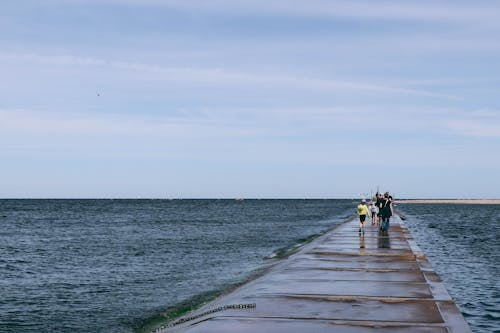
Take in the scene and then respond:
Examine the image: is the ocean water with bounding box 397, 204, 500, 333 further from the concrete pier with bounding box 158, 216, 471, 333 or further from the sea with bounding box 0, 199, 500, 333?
the concrete pier with bounding box 158, 216, 471, 333

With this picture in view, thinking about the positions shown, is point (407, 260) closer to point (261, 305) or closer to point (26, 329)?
point (261, 305)

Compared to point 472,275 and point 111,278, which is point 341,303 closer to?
point 472,275

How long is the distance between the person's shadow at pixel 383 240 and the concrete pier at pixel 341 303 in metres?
4.88

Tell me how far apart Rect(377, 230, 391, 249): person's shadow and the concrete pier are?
192 inches

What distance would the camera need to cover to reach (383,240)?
984 inches

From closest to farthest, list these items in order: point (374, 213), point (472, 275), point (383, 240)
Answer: point (472, 275), point (383, 240), point (374, 213)

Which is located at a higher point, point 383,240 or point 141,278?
point 383,240

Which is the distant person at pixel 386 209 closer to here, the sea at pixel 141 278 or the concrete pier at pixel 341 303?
the sea at pixel 141 278

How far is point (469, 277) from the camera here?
20125 millimetres

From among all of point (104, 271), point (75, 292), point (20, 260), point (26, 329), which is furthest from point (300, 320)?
point (20, 260)

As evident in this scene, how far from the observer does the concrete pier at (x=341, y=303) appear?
9.04m

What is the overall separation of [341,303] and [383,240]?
14781mm

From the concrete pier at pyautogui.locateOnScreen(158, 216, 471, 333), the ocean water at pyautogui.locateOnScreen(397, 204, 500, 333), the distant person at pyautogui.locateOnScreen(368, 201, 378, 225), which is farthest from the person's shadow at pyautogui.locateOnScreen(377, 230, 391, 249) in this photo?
the distant person at pyautogui.locateOnScreen(368, 201, 378, 225)

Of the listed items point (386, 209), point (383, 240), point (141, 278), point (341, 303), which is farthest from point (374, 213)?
point (341, 303)
